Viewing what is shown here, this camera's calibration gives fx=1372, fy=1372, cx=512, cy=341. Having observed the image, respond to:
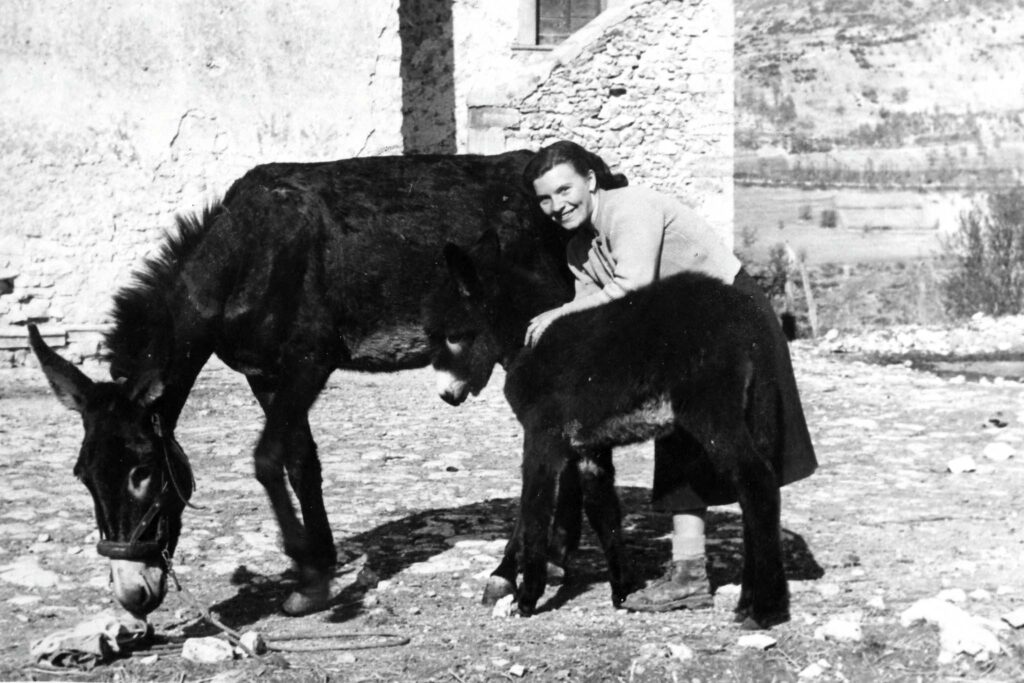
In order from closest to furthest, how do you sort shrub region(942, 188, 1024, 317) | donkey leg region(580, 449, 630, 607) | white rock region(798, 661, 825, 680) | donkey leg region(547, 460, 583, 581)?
white rock region(798, 661, 825, 680) → donkey leg region(580, 449, 630, 607) → donkey leg region(547, 460, 583, 581) → shrub region(942, 188, 1024, 317)

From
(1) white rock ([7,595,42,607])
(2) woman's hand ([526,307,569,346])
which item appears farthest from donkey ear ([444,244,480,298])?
(1) white rock ([7,595,42,607])

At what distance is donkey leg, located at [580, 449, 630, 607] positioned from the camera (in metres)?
Result: 5.52

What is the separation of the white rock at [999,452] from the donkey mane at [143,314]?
5338mm

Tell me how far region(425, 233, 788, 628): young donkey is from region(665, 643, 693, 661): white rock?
374mm

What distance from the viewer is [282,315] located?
5590mm

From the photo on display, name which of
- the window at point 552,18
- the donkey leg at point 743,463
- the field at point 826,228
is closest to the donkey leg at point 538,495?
the donkey leg at point 743,463

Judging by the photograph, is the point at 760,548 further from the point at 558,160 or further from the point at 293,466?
the point at 293,466

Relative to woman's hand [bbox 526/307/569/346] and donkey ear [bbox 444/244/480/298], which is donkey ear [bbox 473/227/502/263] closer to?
donkey ear [bbox 444/244/480/298]

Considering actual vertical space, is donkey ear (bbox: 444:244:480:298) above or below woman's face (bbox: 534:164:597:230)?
below

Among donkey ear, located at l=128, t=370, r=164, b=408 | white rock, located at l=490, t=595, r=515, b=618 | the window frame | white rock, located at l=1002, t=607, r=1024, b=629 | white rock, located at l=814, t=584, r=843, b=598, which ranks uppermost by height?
the window frame

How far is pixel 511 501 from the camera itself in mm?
7688

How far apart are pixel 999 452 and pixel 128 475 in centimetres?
577

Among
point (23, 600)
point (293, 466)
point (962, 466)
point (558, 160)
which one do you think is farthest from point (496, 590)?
point (962, 466)

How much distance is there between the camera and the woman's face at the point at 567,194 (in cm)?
534
